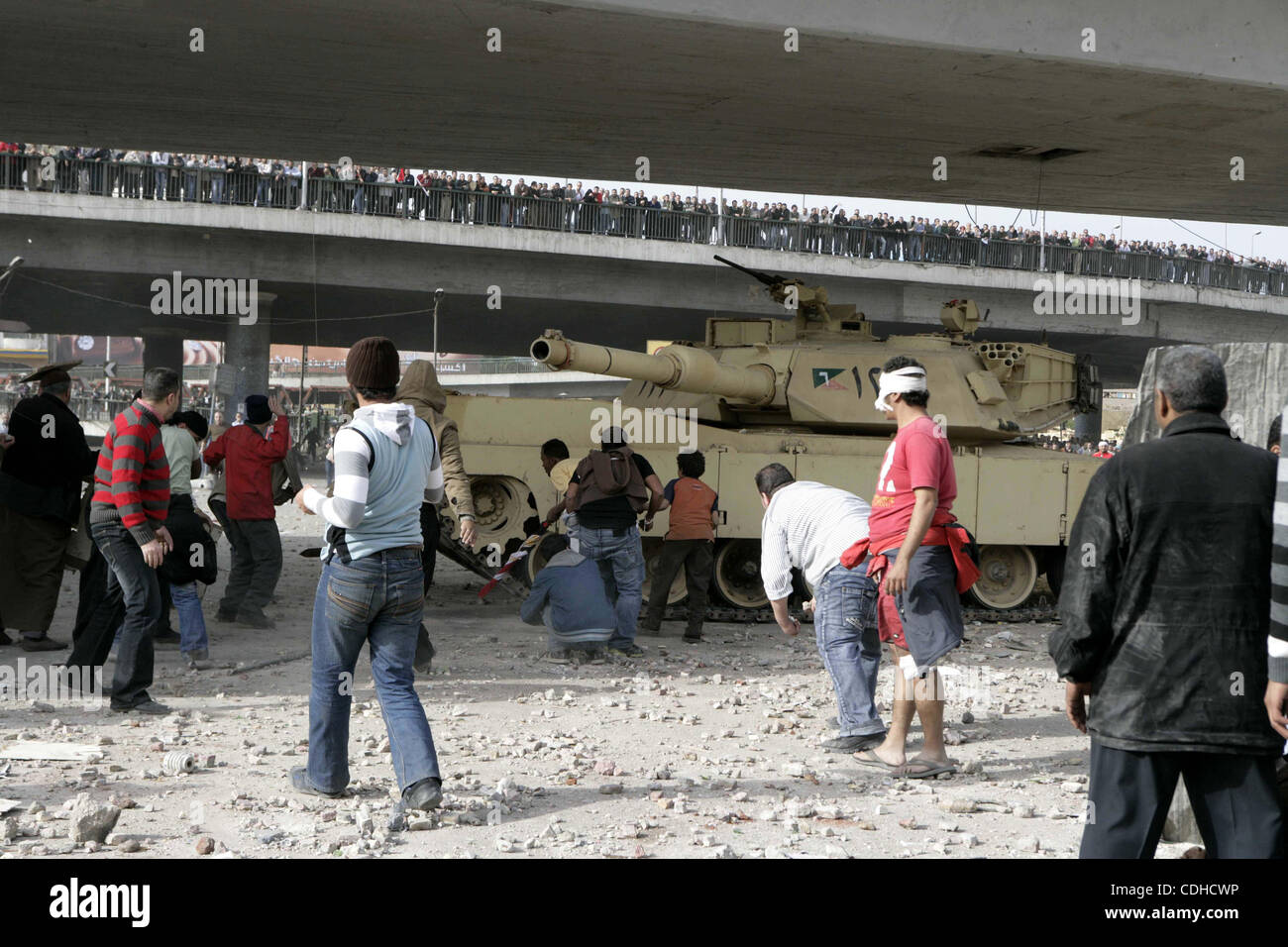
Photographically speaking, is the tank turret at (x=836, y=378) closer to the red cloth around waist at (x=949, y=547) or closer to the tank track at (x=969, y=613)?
the tank track at (x=969, y=613)

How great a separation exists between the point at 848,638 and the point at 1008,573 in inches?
285

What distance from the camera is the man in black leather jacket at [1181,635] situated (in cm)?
346

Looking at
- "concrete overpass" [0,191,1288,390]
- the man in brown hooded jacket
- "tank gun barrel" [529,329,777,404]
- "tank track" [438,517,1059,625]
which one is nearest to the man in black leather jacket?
the man in brown hooded jacket

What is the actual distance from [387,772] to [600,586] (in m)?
3.68

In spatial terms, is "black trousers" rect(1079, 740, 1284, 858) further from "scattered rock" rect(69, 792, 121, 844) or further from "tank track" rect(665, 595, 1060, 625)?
"tank track" rect(665, 595, 1060, 625)

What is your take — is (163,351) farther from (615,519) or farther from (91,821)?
(91,821)

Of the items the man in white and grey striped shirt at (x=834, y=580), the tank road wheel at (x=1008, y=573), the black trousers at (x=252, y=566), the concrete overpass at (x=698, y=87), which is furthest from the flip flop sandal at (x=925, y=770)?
the tank road wheel at (x=1008, y=573)

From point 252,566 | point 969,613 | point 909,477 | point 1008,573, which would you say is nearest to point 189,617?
point 252,566

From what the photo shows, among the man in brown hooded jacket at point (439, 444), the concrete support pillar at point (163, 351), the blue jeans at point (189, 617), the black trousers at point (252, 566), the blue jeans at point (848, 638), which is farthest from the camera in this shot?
the concrete support pillar at point (163, 351)

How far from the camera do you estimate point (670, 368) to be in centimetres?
1176

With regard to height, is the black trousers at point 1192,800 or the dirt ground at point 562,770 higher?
the black trousers at point 1192,800

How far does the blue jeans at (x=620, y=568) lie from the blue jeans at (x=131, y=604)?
3.44 metres
